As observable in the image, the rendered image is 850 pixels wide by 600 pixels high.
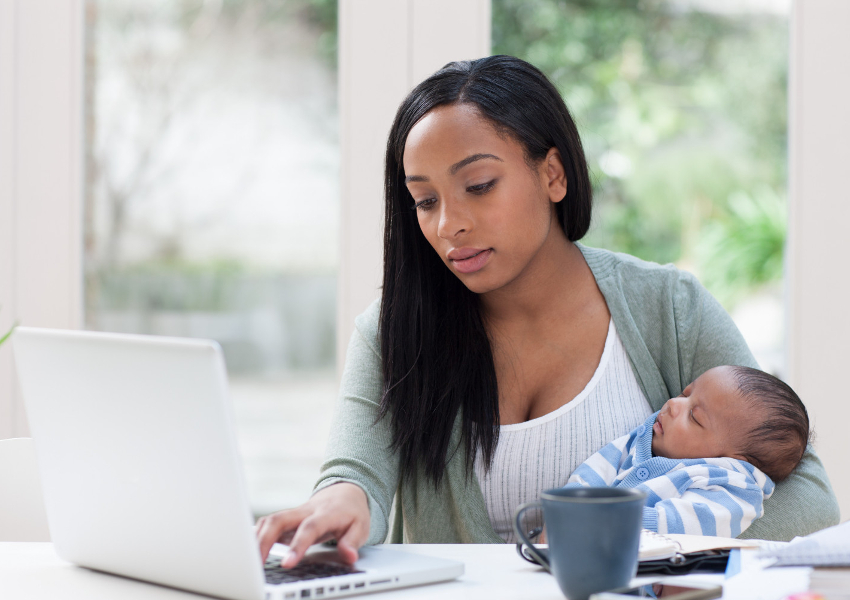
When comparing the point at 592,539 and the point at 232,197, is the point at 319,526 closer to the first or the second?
the point at 592,539

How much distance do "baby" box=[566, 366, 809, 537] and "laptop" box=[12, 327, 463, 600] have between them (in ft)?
1.62

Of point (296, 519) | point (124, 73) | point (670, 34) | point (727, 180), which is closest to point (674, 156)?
point (727, 180)

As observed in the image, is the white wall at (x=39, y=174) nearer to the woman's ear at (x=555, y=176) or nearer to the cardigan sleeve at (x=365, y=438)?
the cardigan sleeve at (x=365, y=438)

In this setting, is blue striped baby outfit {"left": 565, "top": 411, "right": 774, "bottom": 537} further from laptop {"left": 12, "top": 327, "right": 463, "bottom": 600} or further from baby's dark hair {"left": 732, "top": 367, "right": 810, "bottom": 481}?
laptop {"left": 12, "top": 327, "right": 463, "bottom": 600}

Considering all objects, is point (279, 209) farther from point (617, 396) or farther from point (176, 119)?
point (617, 396)

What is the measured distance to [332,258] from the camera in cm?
240

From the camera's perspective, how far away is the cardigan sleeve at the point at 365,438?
1.24 meters

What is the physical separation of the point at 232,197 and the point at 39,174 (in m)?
0.52

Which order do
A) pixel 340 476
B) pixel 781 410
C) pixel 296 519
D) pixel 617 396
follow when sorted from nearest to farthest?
pixel 296 519, pixel 340 476, pixel 781 410, pixel 617 396

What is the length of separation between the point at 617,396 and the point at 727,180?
116 cm

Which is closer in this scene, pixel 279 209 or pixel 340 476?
pixel 340 476

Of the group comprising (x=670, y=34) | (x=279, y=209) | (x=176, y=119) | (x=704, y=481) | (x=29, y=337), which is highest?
(x=670, y=34)

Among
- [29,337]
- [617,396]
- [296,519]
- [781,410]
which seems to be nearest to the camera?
[29,337]

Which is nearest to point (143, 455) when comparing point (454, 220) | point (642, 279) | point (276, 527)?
point (276, 527)
